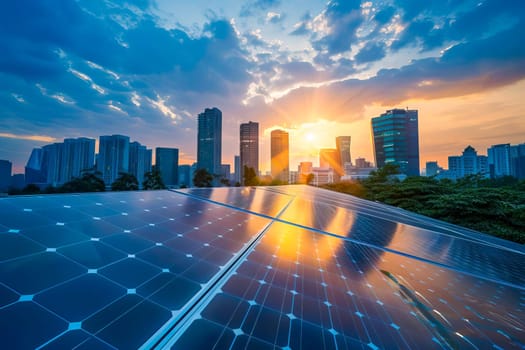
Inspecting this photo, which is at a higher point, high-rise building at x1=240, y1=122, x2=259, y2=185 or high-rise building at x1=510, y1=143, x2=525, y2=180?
high-rise building at x1=240, y1=122, x2=259, y2=185

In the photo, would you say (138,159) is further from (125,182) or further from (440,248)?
(440,248)

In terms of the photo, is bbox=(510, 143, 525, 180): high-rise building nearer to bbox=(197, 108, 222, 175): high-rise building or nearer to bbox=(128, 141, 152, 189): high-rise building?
bbox=(197, 108, 222, 175): high-rise building

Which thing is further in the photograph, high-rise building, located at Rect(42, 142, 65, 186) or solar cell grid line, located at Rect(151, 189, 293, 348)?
high-rise building, located at Rect(42, 142, 65, 186)

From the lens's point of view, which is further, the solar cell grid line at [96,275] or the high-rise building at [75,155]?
the high-rise building at [75,155]

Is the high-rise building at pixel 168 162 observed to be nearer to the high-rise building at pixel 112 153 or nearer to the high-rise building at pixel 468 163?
the high-rise building at pixel 112 153

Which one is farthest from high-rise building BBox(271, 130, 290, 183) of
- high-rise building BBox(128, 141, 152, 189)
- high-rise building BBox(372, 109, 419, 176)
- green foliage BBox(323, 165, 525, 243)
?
green foliage BBox(323, 165, 525, 243)

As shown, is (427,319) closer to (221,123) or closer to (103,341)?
(103,341)

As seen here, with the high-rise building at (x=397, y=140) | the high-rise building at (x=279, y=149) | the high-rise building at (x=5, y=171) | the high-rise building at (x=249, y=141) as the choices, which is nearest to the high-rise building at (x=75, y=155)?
the high-rise building at (x=5, y=171)
